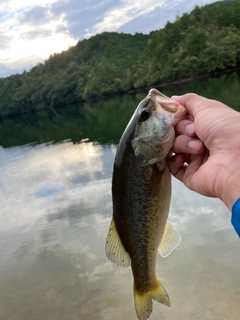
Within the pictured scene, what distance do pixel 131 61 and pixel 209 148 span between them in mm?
117225

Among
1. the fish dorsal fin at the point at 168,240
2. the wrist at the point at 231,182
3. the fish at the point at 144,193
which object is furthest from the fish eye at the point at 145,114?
the fish dorsal fin at the point at 168,240

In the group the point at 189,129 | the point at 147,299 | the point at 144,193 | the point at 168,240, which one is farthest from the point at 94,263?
the point at 189,129

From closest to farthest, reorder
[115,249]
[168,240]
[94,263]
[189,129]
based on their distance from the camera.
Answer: [189,129] → [115,249] → [168,240] → [94,263]

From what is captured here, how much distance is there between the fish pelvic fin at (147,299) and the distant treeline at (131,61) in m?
72.7

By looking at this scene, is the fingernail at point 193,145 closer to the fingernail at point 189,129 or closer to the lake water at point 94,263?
the fingernail at point 189,129

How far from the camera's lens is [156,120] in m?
2.69

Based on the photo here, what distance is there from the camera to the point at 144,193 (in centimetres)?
286

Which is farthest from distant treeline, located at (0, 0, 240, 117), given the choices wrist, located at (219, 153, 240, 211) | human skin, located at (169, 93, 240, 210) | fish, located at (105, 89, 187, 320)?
wrist, located at (219, 153, 240, 211)

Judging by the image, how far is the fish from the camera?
8.94 feet

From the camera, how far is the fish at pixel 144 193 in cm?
272

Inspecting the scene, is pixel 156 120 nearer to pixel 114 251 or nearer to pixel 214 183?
pixel 214 183

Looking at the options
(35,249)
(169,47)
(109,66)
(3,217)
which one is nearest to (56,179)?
(3,217)

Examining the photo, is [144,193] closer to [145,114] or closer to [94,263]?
[145,114]

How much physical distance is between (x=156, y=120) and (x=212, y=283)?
5.43 m
